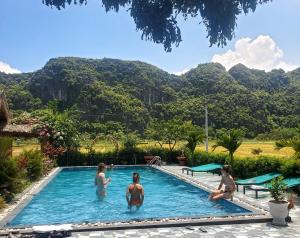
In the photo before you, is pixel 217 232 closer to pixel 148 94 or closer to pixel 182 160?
pixel 182 160

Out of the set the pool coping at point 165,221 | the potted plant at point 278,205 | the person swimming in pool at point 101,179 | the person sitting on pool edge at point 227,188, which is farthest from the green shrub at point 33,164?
the potted plant at point 278,205

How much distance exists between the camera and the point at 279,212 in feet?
30.9

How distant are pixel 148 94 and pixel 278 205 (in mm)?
73734

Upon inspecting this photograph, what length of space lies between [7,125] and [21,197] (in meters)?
10.9

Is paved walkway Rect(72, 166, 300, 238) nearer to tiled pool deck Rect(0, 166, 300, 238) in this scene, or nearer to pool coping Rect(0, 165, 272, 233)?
tiled pool deck Rect(0, 166, 300, 238)

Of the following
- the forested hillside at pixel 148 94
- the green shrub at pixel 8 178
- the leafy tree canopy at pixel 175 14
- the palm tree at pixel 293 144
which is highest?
the forested hillside at pixel 148 94

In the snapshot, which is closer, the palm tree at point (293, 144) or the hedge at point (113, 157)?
the palm tree at point (293, 144)

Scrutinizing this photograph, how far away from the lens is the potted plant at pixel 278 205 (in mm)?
9391

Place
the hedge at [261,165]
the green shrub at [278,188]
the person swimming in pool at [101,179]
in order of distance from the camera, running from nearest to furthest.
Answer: the green shrub at [278,188]
the person swimming in pool at [101,179]
the hedge at [261,165]

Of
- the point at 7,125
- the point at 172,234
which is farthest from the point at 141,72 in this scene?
the point at 172,234

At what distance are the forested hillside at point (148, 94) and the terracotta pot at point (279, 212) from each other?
50326 mm

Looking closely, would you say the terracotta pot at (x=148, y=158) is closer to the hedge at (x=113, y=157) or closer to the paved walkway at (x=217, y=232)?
the hedge at (x=113, y=157)

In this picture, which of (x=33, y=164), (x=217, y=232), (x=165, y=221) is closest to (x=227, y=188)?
(x=165, y=221)

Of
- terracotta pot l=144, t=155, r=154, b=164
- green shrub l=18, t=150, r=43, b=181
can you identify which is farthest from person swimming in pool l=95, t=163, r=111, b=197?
terracotta pot l=144, t=155, r=154, b=164
